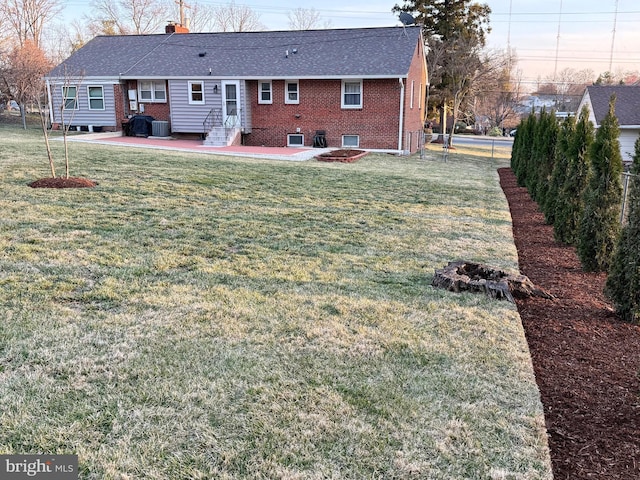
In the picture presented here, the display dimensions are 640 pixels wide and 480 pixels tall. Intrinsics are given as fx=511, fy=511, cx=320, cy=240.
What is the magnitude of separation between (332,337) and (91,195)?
5.98 metres

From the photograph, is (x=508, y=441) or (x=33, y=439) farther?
(x=508, y=441)

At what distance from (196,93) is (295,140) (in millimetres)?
4532

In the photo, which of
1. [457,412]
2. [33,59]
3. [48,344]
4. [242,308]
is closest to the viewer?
[457,412]

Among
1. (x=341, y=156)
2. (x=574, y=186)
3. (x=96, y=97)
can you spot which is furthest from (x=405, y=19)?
(x=574, y=186)

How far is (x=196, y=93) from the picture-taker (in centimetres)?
2088

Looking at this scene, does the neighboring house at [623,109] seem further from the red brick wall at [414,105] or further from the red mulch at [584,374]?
the red mulch at [584,374]

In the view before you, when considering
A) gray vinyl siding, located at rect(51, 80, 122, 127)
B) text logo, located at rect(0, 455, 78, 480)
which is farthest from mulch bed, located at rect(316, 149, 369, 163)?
text logo, located at rect(0, 455, 78, 480)

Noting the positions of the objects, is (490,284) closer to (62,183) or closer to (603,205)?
(603,205)

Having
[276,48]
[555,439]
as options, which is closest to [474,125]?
[276,48]

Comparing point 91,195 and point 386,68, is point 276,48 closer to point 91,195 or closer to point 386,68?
point 386,68

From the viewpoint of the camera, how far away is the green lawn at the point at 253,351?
8.11ft

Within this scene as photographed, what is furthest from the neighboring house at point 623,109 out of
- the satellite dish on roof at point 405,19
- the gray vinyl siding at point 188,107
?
the gray vinyl siding at point 188,107

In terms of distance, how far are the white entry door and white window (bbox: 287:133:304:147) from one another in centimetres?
210

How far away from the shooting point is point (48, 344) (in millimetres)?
3350
